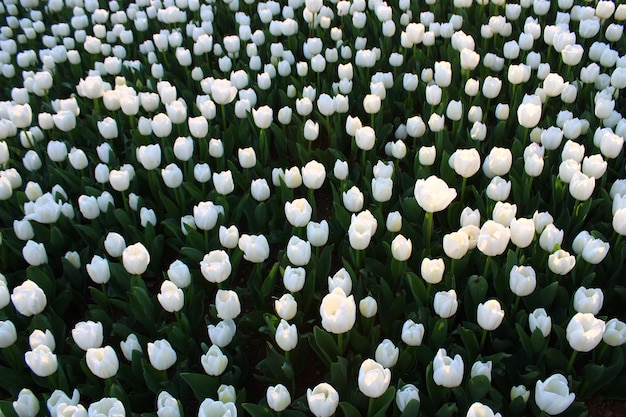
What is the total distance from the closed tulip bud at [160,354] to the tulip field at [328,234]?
1cm

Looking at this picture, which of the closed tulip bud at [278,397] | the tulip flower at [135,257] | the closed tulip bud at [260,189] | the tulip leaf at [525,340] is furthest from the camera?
the closed tulip bud at [260,189]

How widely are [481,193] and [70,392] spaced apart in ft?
6.58

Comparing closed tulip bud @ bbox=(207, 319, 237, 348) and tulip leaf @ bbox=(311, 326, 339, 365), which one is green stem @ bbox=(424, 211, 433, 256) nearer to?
tulip leaf @ bbox=(311, 326, 339, 365)

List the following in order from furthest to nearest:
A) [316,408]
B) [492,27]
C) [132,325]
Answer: [492,27]
[132,325]
[316,408]

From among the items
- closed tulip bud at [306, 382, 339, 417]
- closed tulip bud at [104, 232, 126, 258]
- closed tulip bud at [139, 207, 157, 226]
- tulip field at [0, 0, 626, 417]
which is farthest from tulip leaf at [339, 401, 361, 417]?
closed tulip bud at [139, 207, 157, 226]

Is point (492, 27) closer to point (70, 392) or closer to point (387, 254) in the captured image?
point (387, 254)

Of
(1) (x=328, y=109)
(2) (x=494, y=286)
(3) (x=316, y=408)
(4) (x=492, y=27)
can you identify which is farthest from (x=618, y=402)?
(4) (x=492, y=27)

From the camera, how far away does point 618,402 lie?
2.28 metres

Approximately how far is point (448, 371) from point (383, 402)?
9.9 inches

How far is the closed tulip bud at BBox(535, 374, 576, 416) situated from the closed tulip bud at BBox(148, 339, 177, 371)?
3.98ft

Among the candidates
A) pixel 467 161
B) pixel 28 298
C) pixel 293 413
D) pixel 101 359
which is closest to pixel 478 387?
pixel 293 413

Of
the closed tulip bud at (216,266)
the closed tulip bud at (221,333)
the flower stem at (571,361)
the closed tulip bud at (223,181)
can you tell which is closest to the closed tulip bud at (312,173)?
the closed tulip bud at (223,181)

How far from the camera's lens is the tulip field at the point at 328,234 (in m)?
2.07

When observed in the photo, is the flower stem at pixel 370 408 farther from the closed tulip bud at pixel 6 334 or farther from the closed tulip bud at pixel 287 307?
the closed tulip bud at pixel 6 334
